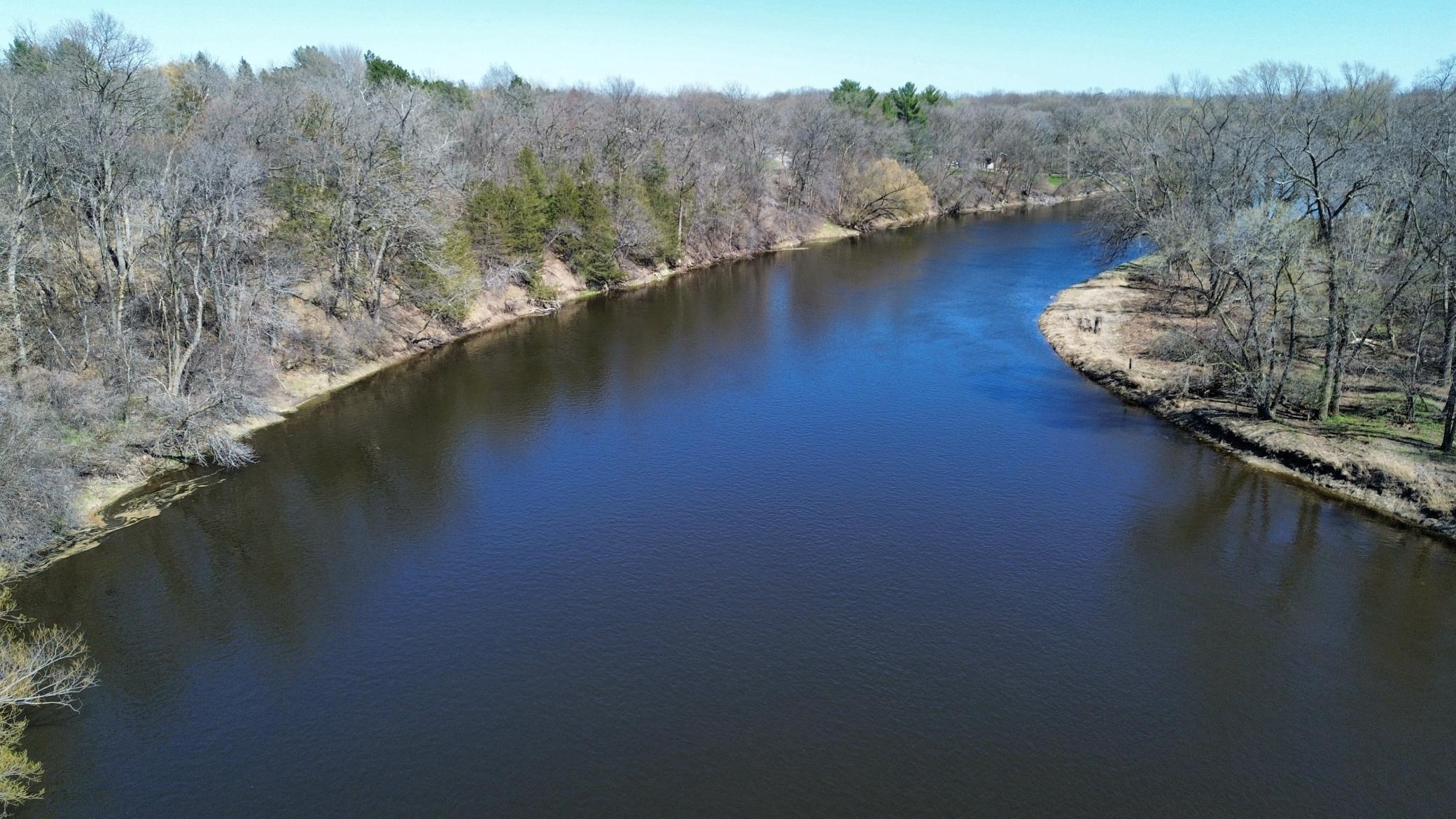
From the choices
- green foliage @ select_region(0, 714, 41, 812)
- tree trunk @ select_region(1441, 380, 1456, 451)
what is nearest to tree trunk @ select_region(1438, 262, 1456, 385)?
tree trunk @ select_region(1441, 380, 1456, 451)

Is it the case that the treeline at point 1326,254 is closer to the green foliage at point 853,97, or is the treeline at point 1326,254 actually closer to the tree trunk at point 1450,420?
the tree trunk at point 1450,420

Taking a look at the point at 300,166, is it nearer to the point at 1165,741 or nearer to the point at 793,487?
the point at 793,487

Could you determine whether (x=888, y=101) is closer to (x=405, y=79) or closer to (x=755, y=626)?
(x=405, y=79)

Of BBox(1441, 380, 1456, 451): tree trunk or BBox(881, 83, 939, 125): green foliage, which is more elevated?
BBox(881, 83, 939, 125): green foliage

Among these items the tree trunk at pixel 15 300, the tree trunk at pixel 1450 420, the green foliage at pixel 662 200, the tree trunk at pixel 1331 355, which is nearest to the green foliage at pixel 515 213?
the green foliage at pixel 662 200

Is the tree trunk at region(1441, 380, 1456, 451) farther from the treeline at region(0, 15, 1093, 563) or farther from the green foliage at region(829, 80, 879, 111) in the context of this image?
the green foliage at region(829, 80, 879, 111)

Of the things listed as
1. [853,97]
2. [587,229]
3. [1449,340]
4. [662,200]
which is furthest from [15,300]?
[853,97]
